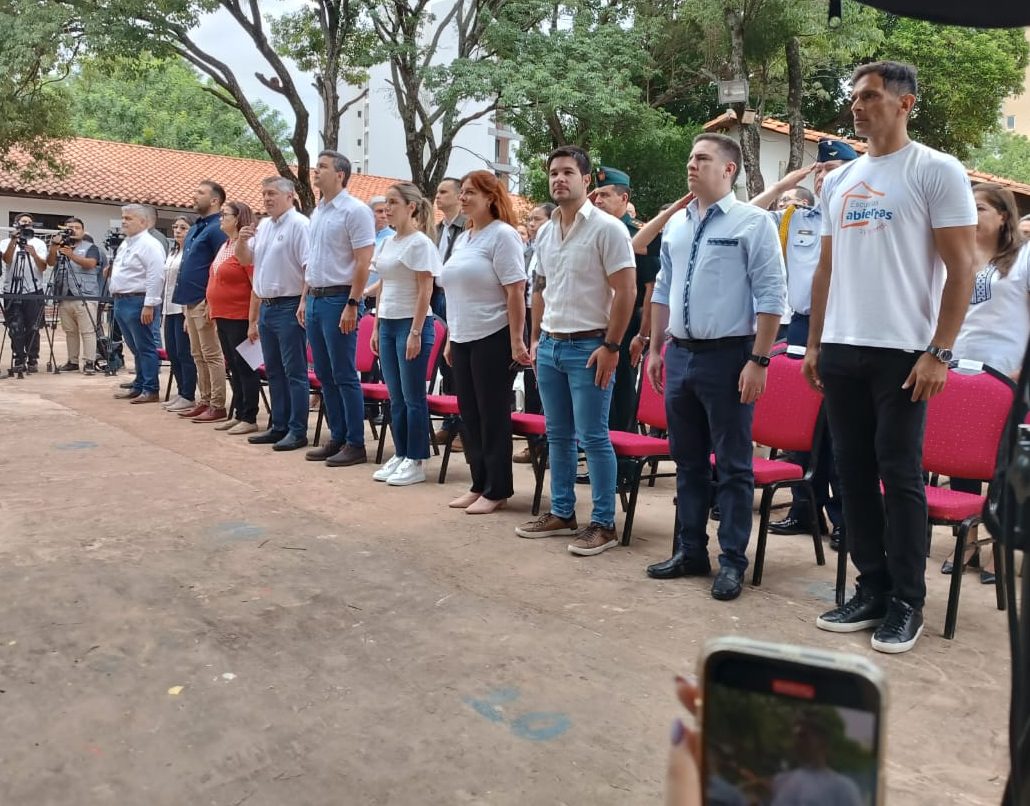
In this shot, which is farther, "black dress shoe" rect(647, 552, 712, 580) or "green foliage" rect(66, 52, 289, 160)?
"green foliage" rect(66, 52, 289, 160)

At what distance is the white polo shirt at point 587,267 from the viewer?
15.6 ft

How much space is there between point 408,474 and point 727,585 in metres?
2.63

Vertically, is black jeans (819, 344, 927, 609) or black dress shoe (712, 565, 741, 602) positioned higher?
black jeans (819, 344, 927, 609)

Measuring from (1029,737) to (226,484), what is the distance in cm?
549

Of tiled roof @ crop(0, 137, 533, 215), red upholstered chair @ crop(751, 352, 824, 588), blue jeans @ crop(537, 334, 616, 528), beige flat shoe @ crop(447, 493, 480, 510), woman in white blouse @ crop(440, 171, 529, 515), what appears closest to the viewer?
red upholstered chair @ crop(751, 352, 824, 588)

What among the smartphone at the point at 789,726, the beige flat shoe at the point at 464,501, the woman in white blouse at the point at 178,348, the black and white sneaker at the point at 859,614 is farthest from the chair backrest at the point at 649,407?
the woman in white blouse at the point at 178,348

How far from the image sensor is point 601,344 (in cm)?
482

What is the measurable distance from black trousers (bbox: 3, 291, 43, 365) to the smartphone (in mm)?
12531

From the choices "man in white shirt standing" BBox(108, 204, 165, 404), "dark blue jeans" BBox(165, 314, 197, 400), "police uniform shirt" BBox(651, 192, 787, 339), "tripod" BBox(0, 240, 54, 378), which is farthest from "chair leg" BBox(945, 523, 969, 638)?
"tripod" BBox(0, 240, 54, 378)

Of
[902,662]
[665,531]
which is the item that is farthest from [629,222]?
[902,662]

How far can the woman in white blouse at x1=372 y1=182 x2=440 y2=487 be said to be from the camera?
241 inches

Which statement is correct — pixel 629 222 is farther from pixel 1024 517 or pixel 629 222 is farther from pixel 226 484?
pixel 1024 517

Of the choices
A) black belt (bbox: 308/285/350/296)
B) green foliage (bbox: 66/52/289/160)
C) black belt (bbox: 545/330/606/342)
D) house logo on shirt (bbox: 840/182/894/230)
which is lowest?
black belt (bbox: 545/330/606/342)

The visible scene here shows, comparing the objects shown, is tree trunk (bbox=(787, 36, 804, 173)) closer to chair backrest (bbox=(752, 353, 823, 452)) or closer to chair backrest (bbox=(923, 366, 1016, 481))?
chair backrest (bbox=(752, 353, 823, 452))
